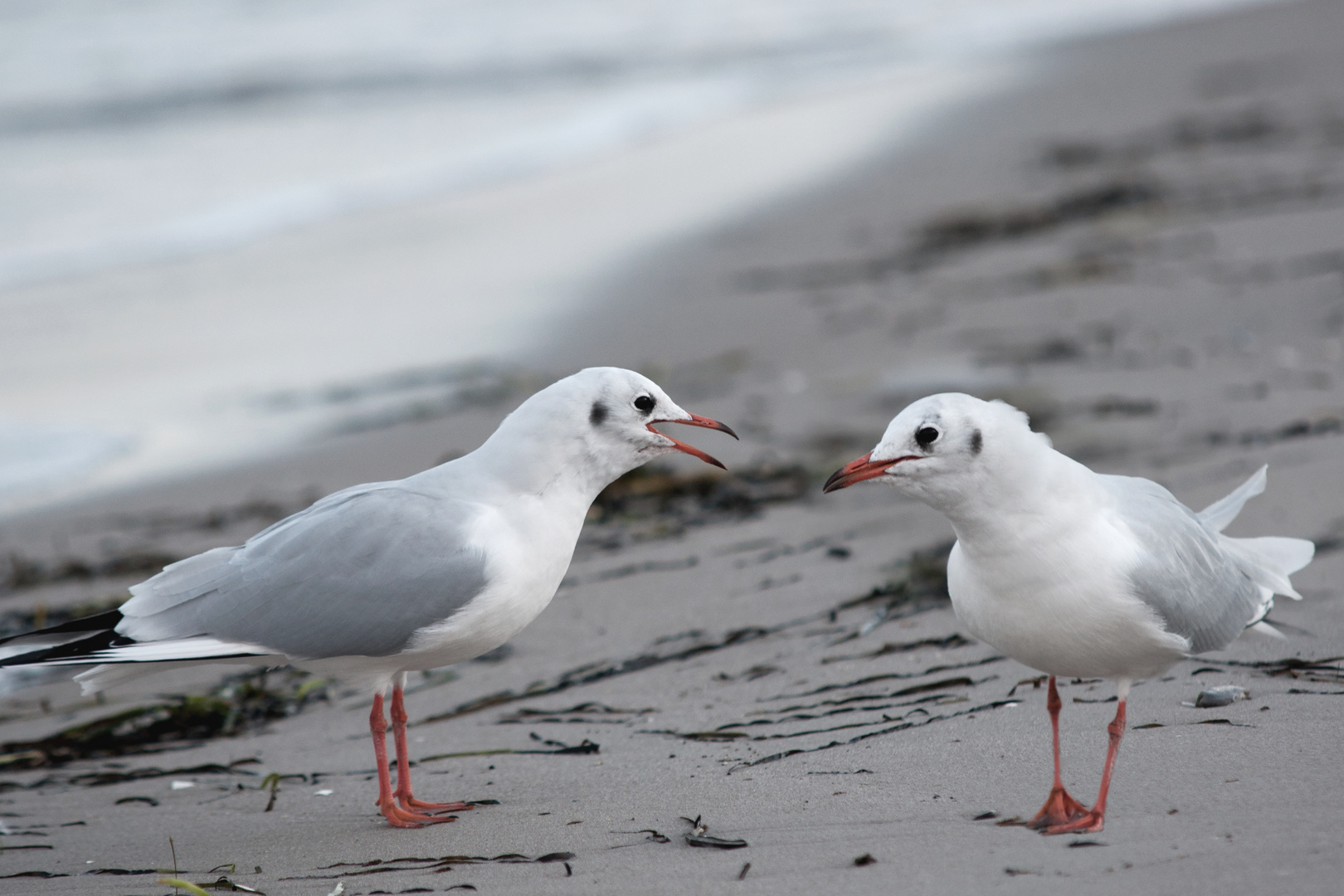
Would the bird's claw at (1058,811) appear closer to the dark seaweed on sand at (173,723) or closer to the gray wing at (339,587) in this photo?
the gray wing at (339,587)

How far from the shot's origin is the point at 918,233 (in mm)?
9664

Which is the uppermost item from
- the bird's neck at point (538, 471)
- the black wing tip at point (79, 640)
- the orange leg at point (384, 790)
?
the bird's neck at point (538, 471)

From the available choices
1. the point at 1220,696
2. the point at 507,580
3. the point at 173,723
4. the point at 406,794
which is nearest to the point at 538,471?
the point at 507,580

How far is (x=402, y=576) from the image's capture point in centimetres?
371

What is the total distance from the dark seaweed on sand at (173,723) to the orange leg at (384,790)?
0.92 metres

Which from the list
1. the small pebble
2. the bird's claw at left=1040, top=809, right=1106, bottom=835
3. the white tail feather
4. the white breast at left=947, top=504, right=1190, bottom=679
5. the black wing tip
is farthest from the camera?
the white tail feather

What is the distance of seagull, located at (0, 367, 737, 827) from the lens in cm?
368

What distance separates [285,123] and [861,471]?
14.6 meters

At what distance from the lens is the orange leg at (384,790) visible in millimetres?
3688

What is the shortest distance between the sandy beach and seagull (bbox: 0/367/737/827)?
1.49 ft

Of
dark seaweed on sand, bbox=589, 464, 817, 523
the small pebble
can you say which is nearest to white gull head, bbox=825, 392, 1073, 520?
the small pebble

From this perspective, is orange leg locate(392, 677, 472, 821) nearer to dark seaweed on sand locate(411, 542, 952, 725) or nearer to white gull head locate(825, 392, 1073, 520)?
dark seaweed on sand locate(411, 542, 952, 725)

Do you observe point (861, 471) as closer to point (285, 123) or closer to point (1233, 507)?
point (1233, 507)

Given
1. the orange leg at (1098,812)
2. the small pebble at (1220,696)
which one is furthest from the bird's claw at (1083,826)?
the small pebble at (1220,696)
